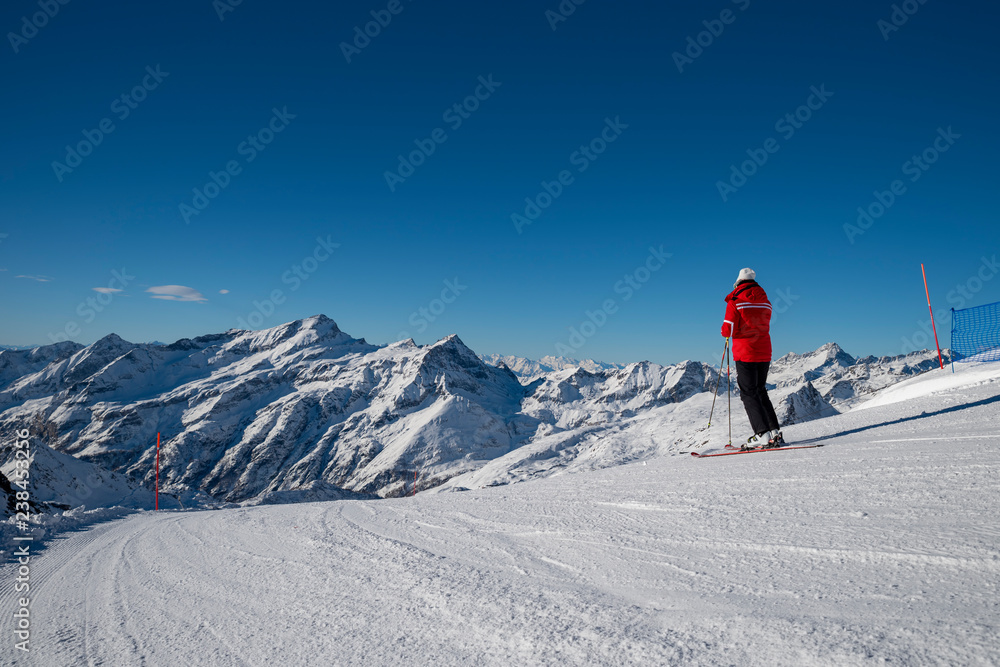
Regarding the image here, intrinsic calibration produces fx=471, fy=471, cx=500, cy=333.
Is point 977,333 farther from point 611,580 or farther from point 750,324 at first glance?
point 611,580

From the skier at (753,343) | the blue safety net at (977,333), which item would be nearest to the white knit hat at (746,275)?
the skier at (753,343)

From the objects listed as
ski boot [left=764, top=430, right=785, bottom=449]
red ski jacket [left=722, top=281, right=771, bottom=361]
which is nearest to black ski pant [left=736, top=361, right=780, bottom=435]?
red ski jacket [left=722, top=281, right=771, bottom=361]

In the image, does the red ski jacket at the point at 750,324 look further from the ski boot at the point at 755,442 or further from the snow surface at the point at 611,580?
the snow surface at the point at 611,580

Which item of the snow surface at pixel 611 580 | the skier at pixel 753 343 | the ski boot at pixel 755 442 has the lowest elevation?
the snow surface at pixel 611 580

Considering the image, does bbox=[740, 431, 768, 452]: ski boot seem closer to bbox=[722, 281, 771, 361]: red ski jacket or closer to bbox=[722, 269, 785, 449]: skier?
bbox=[722, 269, 785, 449]: skier

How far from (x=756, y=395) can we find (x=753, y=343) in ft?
2.70

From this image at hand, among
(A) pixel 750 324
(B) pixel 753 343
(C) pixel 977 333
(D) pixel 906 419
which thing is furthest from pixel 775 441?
(C) pixel 977 333

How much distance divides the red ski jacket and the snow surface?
195 cm

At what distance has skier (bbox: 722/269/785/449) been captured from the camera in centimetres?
728

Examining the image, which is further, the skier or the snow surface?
the skier

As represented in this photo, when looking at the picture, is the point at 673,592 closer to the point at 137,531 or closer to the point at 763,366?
the point at 763,366

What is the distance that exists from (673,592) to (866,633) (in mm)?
893

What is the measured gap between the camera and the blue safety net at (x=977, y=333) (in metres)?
14.4

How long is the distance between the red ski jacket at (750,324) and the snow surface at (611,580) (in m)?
1.95
